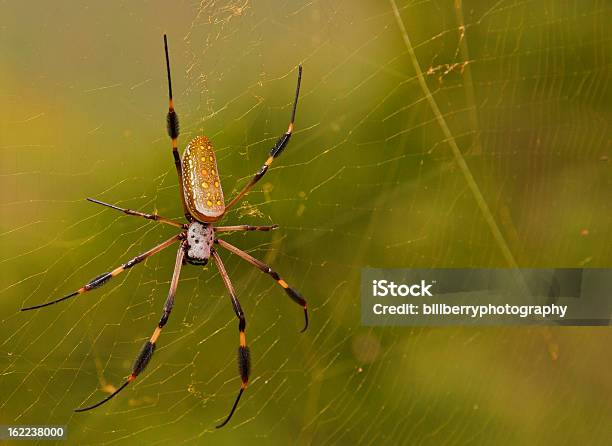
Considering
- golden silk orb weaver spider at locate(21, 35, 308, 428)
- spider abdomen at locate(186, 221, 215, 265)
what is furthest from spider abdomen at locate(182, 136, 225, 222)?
spider abdomen at locate(186, 221, 215, 265)

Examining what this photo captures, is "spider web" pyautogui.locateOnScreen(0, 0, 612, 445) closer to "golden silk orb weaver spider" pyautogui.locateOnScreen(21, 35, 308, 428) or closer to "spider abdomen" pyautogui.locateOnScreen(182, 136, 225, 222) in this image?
"golden silk orb weaver spider" pyautogui.locateOnScreen(21, 35, 308, 428)

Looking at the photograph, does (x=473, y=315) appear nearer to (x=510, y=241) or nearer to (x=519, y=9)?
(x=510, y=241)

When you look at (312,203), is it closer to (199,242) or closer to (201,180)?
(199,242)

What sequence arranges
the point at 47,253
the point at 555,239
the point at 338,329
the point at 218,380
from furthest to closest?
the point at 555,239 < the point at 338,329 < the point at 218,380 < the point at 47,253

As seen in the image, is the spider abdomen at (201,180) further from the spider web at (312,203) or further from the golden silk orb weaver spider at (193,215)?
the spider web at (312,203)

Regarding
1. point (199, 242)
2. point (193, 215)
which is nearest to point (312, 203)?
point (199, 242)

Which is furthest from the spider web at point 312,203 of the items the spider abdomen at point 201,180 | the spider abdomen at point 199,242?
the spider abdomen at point 201,180

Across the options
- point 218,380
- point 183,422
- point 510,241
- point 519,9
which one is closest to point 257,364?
point 218,380
